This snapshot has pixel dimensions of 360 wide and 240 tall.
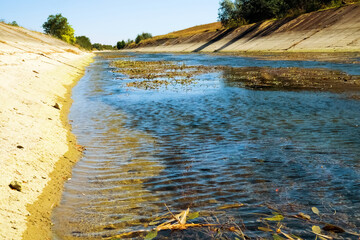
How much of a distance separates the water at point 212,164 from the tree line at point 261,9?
52.1 meters

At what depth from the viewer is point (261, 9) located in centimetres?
7719

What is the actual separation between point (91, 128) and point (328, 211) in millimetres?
7312

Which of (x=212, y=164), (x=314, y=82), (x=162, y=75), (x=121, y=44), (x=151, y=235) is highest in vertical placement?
(x=121, y=44)

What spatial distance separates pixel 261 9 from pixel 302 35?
3347 cm

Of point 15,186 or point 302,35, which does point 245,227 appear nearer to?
point 15,186

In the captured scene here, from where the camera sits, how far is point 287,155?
22.2 feet

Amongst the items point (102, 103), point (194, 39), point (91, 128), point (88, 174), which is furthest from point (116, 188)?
point (194, 39)

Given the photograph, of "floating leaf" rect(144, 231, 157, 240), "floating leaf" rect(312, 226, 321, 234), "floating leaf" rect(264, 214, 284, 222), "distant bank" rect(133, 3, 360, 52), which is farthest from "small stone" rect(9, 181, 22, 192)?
"distant bank" rect(133, 3, 360, 52)

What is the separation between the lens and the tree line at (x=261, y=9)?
57628mm

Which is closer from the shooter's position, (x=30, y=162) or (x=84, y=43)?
(x=30, y=162)

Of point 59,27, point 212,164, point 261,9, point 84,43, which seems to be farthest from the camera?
point 84,43

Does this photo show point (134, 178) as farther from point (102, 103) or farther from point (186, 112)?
point (102, 103)

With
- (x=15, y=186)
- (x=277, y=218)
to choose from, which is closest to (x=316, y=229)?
(x=277, y=218)

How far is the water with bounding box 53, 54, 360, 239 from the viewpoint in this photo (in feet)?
14.9
